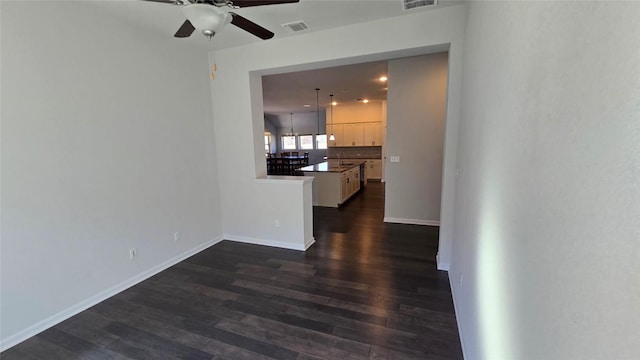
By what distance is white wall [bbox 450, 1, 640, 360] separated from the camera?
0.47 meters

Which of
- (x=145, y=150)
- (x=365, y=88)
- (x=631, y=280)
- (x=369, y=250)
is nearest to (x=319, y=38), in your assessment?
(x=145, y=150)

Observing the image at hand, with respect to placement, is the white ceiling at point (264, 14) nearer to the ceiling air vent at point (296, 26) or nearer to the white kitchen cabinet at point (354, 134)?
the ceiling air vent at point (296, 26)

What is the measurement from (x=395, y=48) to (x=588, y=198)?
2.72m

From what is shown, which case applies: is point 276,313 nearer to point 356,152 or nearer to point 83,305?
point 83,305

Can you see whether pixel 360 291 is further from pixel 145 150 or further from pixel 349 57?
pixel 145 150

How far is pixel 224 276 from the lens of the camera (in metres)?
3.04

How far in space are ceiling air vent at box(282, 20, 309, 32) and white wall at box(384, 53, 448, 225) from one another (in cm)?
191

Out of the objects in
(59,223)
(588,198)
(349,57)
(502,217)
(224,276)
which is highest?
(349,57)

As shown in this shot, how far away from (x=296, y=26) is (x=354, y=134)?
A: 657 cm

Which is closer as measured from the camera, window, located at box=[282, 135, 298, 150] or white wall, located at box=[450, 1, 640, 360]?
white wall, located at box=[450, 1, 640, 360]

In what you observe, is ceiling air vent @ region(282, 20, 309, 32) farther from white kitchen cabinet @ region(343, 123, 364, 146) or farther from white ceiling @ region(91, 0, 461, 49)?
white kitchen cabinet @ region(343, 123, 364, 146)

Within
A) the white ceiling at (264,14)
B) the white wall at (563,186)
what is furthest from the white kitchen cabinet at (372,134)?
the white wall at (563,186)

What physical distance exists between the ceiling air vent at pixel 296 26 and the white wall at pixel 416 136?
75.2 inches

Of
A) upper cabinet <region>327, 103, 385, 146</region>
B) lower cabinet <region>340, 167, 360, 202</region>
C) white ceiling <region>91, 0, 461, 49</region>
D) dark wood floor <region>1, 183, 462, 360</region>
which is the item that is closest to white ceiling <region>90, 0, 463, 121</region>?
white ceiling <region>91, 0, 461, 49</region>
